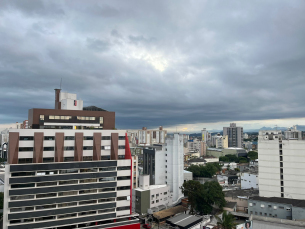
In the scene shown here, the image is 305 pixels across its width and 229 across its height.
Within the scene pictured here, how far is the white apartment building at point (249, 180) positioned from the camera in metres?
84.6

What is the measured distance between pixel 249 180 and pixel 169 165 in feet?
105

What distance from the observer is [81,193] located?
44625 mm

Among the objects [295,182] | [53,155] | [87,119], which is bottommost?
[295,182]

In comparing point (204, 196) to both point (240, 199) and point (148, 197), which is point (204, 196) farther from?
point (148, 197)

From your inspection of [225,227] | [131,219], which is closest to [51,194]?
[131,219]

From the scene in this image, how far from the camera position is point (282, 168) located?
208ft

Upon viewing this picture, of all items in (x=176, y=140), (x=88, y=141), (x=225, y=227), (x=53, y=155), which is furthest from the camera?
(x=176, y=140)

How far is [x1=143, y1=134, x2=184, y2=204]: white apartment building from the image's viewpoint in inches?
3098

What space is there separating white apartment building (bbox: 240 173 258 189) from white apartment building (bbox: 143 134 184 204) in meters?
26.1

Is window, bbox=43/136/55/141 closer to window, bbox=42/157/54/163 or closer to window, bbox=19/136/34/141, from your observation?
window, bbox=19/136/34/141

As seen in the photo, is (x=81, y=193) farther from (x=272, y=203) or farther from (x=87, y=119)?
(x=272, y=203)

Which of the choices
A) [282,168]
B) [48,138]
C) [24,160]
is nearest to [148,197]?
[48,138]

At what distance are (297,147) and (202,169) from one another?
54.3m

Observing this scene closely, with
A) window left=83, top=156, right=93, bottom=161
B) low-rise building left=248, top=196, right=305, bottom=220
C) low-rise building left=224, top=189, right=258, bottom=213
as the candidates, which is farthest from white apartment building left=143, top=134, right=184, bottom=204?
window left=83, top=156, right=93, bottom=161
